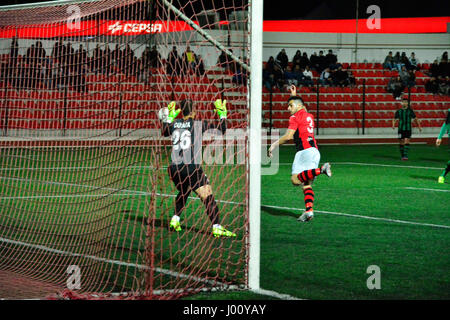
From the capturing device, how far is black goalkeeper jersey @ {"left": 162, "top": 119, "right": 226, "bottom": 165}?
27.2ft

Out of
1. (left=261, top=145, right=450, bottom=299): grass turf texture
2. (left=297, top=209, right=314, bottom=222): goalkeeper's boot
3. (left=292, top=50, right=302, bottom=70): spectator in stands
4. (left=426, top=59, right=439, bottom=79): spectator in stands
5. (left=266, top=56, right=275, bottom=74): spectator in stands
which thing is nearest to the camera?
(left=261, top=145, right=450, bottom=299): grass turf texture

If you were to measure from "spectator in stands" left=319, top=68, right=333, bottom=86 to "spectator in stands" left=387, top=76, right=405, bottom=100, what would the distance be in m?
2.64

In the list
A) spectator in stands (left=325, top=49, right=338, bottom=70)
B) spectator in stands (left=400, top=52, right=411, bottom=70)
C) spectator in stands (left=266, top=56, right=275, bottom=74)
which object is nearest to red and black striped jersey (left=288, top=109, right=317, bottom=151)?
spectator in stands (left=266, top=56, right=275, bottom=74)

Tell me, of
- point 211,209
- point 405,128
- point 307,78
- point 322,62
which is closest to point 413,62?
point 322,62

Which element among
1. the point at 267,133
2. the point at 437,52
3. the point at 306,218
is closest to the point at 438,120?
the point at 437,52

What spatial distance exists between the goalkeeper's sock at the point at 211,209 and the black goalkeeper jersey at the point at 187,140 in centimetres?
43

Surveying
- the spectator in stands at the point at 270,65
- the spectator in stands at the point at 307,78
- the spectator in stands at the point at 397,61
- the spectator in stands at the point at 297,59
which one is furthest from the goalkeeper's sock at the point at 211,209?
the spectator in stands at the point at 397,61

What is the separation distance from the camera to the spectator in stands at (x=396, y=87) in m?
30.4

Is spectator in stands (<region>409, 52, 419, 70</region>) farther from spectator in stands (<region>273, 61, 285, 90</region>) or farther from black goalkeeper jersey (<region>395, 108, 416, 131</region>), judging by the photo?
black goalkeeper jersey (<region>395, 108, 416, 131</region>)

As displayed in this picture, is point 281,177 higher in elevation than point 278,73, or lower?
lower

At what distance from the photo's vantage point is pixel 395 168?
17.2 meters

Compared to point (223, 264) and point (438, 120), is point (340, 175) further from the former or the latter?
point (438, 120)

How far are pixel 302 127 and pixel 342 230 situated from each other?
5.81 ft

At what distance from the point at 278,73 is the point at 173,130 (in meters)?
20.9
